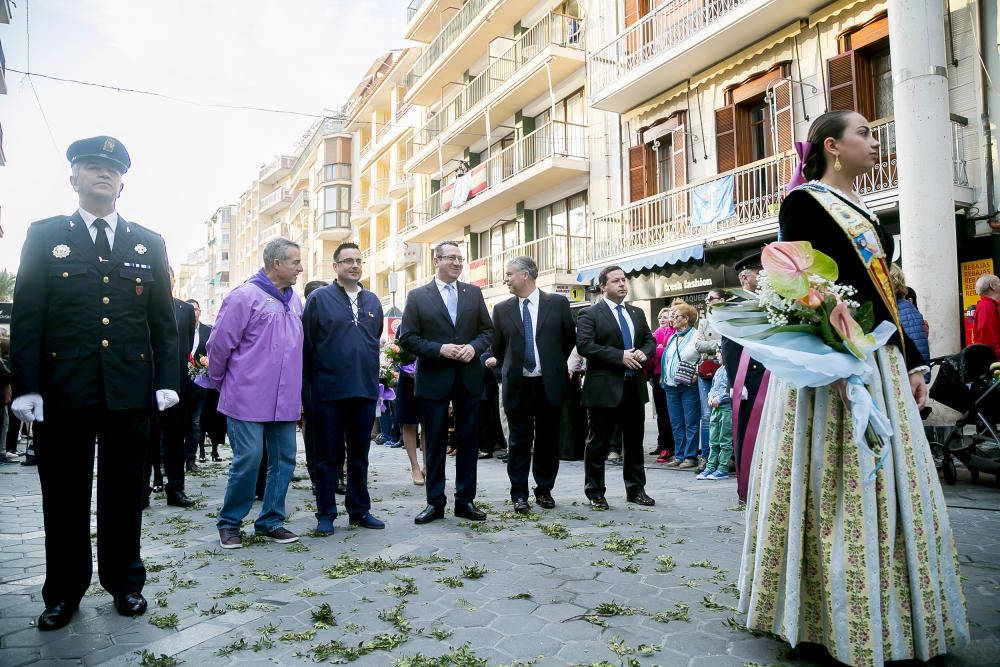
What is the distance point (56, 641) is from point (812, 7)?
48.3 feet

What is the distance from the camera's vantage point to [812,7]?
13.5 meters

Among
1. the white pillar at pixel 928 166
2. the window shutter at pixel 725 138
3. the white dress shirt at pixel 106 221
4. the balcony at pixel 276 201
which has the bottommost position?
the white dress shirt at pixel 106 221

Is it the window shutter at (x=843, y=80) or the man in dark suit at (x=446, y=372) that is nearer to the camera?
the man in dark suit at (x=446, y=372)

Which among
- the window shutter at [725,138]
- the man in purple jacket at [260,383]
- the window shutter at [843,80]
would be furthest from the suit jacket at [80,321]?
the window shutter at [725,138]

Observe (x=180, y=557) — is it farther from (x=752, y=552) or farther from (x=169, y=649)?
(x=752, y=552)

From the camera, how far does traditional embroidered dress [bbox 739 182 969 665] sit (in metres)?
2.68

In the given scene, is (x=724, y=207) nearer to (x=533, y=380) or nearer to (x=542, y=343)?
(x=542, y=343)

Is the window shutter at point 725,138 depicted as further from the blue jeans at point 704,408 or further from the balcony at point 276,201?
the balcony at point 276,201

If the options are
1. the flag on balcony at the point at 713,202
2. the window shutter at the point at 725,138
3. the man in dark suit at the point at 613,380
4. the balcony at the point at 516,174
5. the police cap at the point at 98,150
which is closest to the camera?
the police cap at the point at 98,150

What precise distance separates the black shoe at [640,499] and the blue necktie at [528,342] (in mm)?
1403

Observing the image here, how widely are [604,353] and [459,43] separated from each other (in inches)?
911

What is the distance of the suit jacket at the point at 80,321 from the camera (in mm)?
3521

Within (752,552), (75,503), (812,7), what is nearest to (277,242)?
(75,503)

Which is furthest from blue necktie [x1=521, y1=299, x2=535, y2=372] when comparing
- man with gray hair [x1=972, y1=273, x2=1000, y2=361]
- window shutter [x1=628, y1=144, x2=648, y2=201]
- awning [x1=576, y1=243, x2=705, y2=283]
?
window shutter [x1=628, y1=144, x2=648, y2=201]
